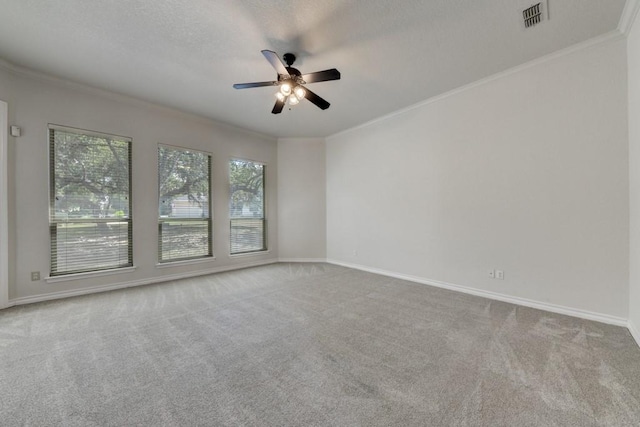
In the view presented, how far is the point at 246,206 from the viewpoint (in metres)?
5.61

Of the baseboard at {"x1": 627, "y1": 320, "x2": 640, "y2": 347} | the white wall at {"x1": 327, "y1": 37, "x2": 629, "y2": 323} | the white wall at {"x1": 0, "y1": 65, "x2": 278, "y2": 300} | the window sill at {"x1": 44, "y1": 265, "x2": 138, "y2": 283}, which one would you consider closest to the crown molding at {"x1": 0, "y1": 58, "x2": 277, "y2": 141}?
the white wall at {"x1": 0, "y1": 65, "x2": 278, "y2": 300}

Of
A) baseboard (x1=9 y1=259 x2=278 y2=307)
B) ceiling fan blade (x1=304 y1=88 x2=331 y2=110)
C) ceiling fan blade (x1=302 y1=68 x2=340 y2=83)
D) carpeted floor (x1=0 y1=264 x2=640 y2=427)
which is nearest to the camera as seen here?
carpeted floor (x1=0 y1=264 x2=640 y2=427)

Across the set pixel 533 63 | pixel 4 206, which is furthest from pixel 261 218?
pixel 533 63

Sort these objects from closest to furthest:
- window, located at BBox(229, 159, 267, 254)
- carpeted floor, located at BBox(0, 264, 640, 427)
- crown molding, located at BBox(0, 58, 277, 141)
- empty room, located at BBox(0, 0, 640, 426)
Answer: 1. carpeted floor, located at BBox(0, 264, 640, 427)
2. empty room, located at BBox(0, 0, 640, 426)
3. crown molding, located at BBox(0, 58, 277, 141)
4. window, located at BBox(229, 159, 267, 254)

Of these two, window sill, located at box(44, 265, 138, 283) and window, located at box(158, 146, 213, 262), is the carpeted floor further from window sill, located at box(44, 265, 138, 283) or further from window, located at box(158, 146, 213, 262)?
window, located at box(158, 146, 213, 262)

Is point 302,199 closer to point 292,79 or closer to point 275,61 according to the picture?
point 292,79

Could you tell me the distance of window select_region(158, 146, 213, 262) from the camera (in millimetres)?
4414

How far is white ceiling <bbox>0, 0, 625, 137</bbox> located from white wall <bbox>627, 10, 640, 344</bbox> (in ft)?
1.17

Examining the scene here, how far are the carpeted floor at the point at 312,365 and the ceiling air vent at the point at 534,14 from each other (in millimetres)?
2990

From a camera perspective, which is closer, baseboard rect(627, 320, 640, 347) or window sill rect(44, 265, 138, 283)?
baseboard rect(627, 320, 640, 347)

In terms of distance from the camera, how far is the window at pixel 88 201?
11.4ft

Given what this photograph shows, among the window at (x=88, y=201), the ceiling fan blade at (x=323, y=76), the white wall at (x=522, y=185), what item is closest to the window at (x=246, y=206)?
the window at (x=88, y=201)

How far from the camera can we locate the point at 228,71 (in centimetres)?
319

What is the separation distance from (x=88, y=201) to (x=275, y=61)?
3.47m
